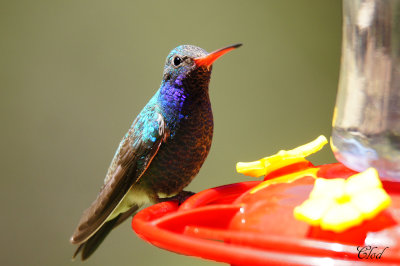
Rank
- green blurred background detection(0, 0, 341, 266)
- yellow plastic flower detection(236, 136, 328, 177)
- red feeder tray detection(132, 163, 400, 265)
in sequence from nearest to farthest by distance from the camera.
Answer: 1. red feeder tray detection(132, 163, 400, 265)
2. yellow plastic flower detection(236, 136, 328, 177)
3. green blurred background detection(0, 0, 341, 266)

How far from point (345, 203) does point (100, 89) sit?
6.65 feet

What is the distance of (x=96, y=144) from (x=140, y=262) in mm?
686

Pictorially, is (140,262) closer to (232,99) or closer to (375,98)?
(232,99)

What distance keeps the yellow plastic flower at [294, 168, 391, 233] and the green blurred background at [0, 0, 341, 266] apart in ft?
6.37

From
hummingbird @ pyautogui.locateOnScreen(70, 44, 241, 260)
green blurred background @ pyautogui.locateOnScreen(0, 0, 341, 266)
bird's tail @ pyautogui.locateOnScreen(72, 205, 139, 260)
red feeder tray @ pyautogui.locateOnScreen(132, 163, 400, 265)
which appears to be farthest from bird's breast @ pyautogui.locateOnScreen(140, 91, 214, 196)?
green blurred background @ pyautogui.locateOnScreen(0, 0, 341, 266)

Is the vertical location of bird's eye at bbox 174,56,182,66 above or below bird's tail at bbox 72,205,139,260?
above

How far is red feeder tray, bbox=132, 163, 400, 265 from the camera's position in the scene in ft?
1.93

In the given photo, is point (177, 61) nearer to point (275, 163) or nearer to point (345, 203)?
point (275, 163)

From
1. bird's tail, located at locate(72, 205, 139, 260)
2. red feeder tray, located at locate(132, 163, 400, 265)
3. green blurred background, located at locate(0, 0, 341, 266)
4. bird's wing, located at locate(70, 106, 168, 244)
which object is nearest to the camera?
red feeder tray, located at locate(132, 163, 400, 265)

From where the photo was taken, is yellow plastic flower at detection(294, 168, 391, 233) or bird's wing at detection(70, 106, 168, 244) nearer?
yellow plastic flower at detection(294, 168, 391, 233)

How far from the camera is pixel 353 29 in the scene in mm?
863

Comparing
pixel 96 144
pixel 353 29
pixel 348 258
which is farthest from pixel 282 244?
pixel 96 144

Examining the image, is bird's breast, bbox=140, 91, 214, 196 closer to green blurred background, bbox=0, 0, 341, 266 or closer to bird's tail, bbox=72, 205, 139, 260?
bird's tail, bbox=72, 205, 139, 260

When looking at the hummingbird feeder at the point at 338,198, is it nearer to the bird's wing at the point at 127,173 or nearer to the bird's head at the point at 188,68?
the bird's wing at the point at 127,173
